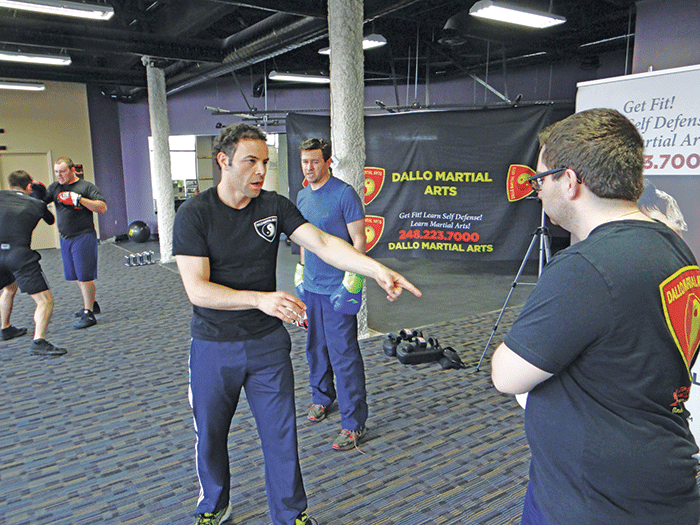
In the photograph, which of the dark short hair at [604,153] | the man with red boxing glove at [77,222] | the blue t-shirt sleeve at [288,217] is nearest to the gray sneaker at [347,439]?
the blue t-shirt sleeve at [288,217]

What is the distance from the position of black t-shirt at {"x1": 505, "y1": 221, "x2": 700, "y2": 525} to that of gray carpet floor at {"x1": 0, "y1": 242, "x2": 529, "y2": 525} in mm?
1394

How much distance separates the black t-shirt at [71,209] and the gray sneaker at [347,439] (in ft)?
12.3

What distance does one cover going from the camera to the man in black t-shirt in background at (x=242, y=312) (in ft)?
6.17

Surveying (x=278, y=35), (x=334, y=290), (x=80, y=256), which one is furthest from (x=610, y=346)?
(x=278, y=35)

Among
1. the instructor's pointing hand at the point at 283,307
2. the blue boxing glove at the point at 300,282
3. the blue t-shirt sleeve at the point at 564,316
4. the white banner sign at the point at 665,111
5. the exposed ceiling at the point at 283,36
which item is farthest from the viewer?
the exposed ceiling at the point at 283,36

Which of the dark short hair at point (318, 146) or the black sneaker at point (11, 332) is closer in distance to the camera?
the dark short hair at point (318, 146)

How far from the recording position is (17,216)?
435cm

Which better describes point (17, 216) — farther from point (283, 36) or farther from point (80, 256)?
point (283, 36)

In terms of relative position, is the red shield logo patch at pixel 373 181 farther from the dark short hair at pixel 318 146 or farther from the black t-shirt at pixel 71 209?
the dark short hair at pixel 318 146

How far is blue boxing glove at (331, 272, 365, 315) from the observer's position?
2.74m

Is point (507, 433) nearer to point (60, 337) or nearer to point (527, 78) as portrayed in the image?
point (60, 337)

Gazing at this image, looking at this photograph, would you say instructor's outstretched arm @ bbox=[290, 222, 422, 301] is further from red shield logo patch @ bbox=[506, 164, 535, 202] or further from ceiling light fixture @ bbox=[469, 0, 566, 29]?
red shield logo patch @ bbox=[506, 164, 535, 202]

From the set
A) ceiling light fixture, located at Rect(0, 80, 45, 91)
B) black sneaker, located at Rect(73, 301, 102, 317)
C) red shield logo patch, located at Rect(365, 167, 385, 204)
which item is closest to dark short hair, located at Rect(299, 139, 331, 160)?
black sneaker, located at Rect(73, 301, 102, 317)

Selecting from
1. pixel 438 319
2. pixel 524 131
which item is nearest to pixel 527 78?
pixel 524 131
